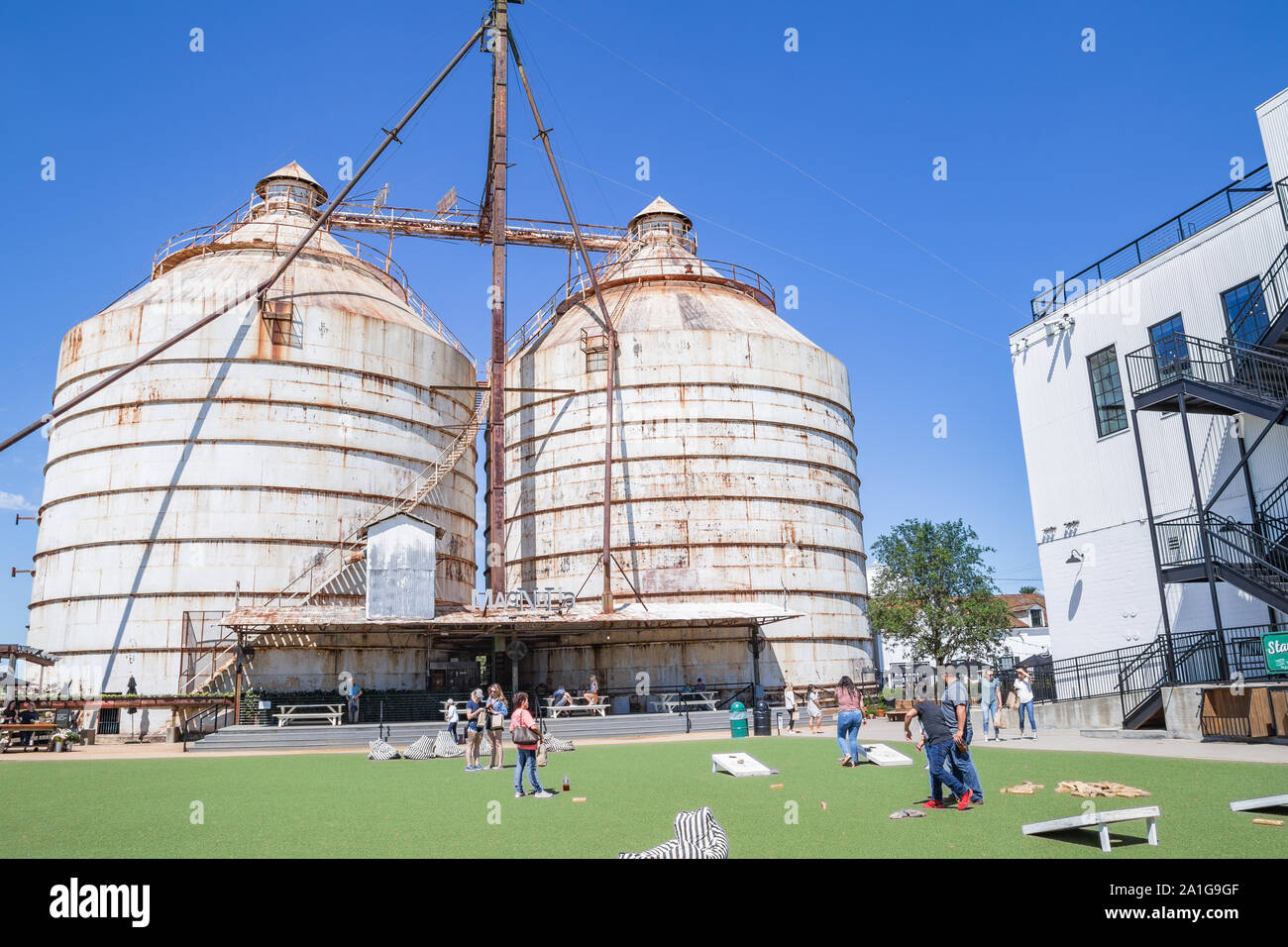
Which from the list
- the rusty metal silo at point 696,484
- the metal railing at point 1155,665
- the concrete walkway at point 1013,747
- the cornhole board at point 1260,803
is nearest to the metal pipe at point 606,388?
the rusty metal silo at point 696,484

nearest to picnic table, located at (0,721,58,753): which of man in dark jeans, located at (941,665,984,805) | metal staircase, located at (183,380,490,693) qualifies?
metal staircase, located at (183,380,490,693)

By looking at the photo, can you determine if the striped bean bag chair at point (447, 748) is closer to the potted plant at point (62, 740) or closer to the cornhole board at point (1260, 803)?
the potted plant at point (62, 740)

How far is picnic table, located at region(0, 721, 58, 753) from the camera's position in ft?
80.5

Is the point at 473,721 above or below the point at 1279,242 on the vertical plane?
below

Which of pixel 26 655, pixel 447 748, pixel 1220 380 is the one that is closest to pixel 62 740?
pixel 26 655

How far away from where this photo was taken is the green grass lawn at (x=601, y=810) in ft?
27.5

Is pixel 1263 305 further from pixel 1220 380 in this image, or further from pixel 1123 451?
pixel 1123 451

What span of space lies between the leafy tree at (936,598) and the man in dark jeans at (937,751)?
41.3 m

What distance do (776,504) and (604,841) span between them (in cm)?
2812

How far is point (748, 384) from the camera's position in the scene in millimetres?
37094

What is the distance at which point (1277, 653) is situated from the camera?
16859 millimetres

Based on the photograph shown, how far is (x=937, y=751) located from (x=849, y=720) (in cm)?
528

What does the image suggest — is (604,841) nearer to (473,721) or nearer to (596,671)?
(473,721)
